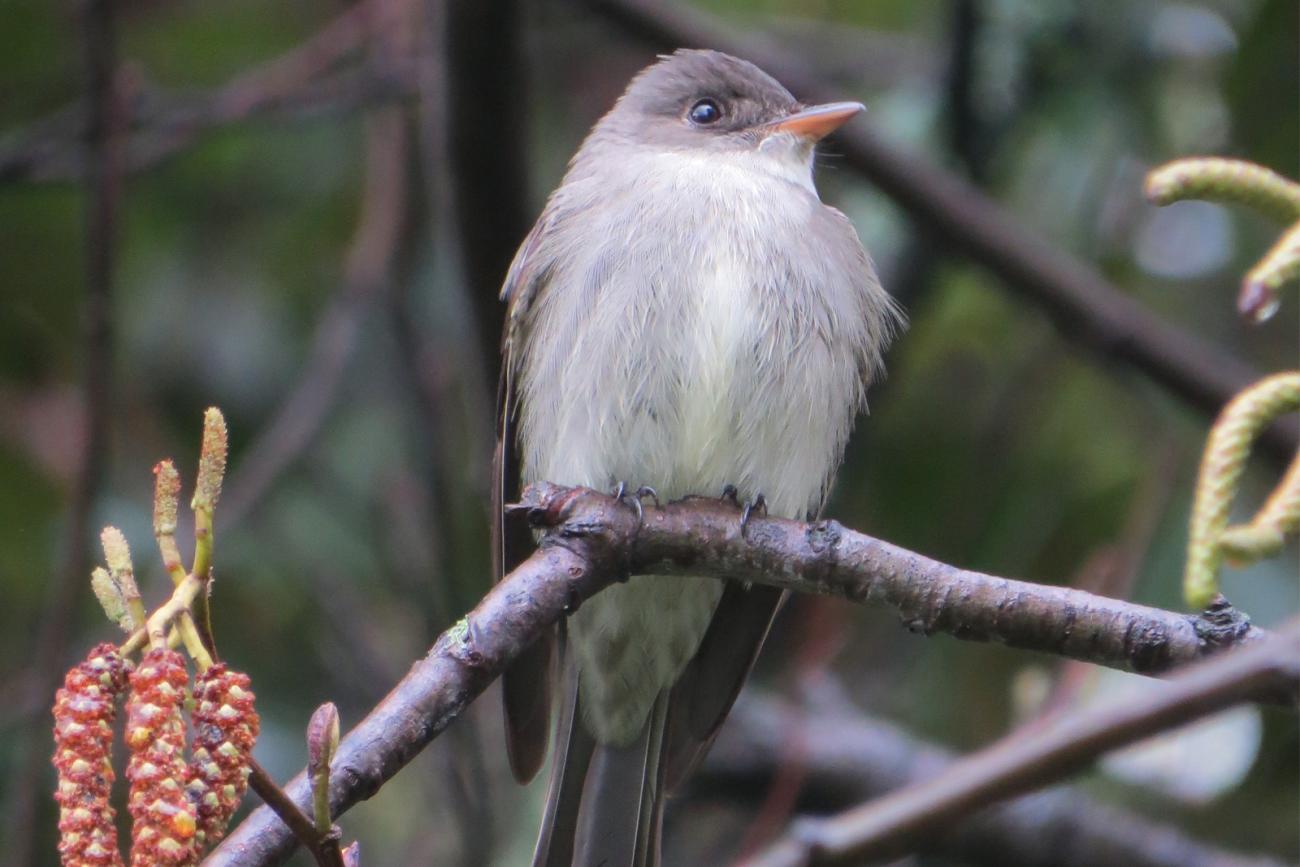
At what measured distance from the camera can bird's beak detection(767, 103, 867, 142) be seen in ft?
13.9

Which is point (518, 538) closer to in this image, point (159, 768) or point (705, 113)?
point (705, 113)

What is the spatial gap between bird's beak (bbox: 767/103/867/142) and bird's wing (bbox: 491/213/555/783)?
0.72m

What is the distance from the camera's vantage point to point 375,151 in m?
5.92

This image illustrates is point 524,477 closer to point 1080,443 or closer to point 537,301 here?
point 537,301

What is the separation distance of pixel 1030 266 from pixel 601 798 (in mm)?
2218

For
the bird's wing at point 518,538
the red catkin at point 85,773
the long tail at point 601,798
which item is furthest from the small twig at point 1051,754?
the long tail at point 601,798

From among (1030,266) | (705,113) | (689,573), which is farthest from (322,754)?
(1030,266)

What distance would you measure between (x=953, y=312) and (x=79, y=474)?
126 inches

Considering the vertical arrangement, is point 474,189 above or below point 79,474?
above

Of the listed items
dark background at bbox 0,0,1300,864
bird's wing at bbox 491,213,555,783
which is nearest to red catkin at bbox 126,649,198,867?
bird's wing at bbox 491,213,555,783

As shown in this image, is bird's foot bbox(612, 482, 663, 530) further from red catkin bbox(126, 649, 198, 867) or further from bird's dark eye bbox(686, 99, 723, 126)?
bird's dark eye bbox(686, 99, 723, 126)

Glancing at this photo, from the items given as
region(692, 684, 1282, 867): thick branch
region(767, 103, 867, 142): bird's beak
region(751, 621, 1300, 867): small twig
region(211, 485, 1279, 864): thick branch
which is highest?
region(767, 103, 867, 142): bird's beak

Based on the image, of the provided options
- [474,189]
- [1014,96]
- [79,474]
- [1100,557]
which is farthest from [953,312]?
[79,474]

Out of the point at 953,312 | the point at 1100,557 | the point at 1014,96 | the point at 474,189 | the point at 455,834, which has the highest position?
the point at 1014,96
